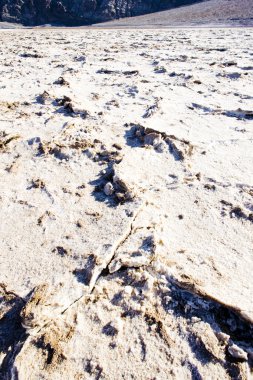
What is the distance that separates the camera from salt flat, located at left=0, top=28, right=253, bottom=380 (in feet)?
5.64

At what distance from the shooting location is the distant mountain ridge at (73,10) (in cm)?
3897

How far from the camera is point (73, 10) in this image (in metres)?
41.1

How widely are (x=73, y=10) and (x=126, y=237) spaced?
4568cm

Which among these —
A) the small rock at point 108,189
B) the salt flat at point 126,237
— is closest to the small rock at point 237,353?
the salt flat at point 126,237

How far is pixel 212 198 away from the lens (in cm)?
284

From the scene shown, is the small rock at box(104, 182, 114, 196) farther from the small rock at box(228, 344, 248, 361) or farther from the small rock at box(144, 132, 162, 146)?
the small rock at box(228, 344, 248, 361)

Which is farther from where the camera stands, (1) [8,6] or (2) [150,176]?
(1) [8,6]

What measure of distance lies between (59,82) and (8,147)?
2759 mm

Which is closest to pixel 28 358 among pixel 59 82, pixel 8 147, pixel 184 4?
pixel 8 147

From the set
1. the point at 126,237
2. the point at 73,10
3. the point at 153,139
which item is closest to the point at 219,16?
the point at 73,10

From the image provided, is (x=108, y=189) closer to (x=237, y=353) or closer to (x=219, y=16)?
(x=237, y=353)

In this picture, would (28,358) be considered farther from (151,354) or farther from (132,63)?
(132,63)

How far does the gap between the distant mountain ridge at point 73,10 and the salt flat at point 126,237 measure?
3933 centimetres

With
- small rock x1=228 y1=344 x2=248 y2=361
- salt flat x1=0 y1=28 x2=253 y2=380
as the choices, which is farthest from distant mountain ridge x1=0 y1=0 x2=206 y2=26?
small rock x1=228 y1=344 x2=248 y2=361
